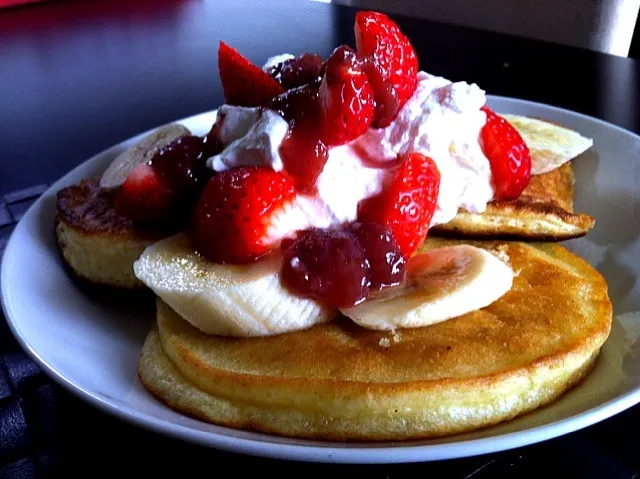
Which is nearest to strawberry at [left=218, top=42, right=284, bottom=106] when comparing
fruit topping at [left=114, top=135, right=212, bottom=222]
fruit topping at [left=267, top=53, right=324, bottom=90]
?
fruit topping at [left=267, top=53, right=324, bottom=90]

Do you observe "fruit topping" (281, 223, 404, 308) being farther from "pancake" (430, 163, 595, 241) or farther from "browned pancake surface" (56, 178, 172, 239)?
"browned pancake surface" (56, 178, 172, 239)

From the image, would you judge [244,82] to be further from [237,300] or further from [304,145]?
[237,300]

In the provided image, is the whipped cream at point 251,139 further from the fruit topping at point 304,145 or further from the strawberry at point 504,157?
the strawberry at point 504,157

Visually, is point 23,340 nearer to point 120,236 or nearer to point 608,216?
point 120,236

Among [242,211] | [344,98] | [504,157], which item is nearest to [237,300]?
[242,211]

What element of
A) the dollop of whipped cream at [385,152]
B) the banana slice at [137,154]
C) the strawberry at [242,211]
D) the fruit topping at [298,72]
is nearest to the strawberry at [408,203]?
the dollop of whipped cream at [385,152]

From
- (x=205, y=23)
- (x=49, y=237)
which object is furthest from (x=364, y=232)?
(x=205, y=23)
